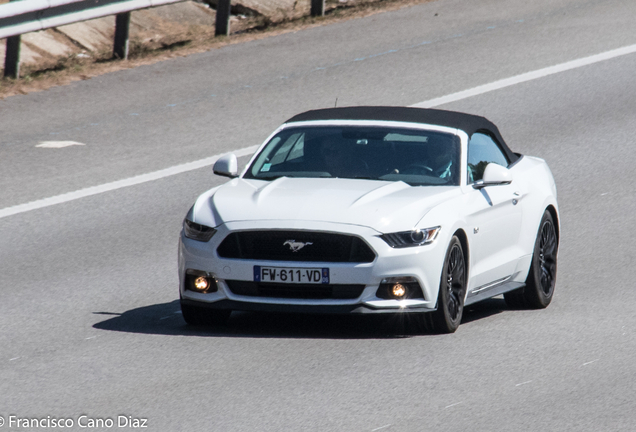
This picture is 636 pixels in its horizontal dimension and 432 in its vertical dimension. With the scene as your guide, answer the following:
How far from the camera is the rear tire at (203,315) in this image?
888 centimetres

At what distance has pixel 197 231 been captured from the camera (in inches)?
344

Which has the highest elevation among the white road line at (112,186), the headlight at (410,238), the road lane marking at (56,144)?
the headlight at (410,238)

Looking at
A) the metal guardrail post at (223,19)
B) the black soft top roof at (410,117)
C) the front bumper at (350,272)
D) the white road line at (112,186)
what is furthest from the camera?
the metal guardrail post at (223,19)

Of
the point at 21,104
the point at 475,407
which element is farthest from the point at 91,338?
the point at 21,104

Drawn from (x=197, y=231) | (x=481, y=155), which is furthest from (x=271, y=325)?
(x=481, y=155)

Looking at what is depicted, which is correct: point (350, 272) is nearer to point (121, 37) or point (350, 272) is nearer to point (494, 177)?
point (494, 177)

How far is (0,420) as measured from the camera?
6.57 metres

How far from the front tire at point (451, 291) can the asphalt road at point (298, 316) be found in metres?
0.16

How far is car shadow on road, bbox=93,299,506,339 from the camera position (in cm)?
879

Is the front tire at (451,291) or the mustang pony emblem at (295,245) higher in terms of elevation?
the mustang pony emblem at (295,245)

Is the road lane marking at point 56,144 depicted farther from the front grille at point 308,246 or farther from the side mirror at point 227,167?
the front grille at point 308,246

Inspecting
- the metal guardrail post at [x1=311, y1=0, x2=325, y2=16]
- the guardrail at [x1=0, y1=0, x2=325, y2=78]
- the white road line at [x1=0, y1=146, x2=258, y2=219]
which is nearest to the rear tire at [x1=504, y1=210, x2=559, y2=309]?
the white road line at [x1=0, y1=146, x2=258, y2=219]

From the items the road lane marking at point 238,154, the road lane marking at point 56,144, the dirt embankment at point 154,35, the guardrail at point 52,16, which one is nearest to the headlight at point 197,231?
the road lane marking at point 238,154

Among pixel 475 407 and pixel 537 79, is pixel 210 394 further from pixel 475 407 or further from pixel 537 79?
pixel 537 79
